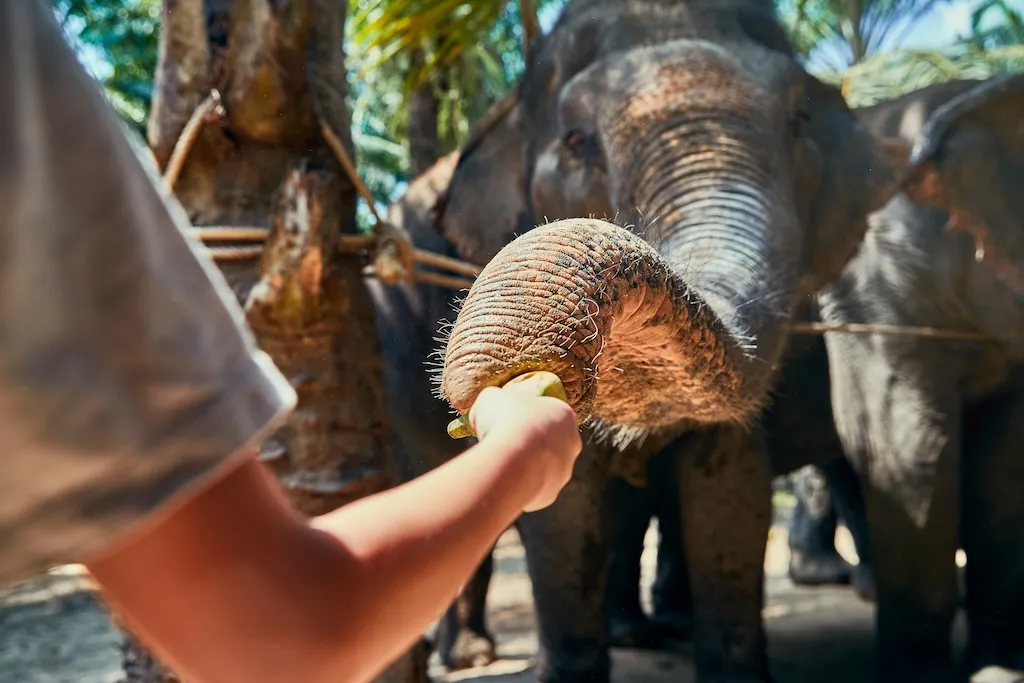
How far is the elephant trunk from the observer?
1.18 metres

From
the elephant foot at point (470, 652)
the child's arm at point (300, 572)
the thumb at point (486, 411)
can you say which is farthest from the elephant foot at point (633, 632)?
the child's arm at point (300, 572)

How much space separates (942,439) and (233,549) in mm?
2869

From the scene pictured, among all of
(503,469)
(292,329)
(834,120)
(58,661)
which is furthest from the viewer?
(58,661)

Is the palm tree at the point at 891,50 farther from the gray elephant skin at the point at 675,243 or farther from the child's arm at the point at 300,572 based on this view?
the child's arm at the point at 300,572

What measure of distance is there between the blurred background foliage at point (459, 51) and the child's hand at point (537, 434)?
0.69 metres

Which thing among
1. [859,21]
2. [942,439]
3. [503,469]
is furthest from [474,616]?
[859,21]

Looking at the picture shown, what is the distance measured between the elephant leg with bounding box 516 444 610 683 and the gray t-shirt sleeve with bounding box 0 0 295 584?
2.26 m

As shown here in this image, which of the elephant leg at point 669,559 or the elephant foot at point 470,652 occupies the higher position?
the elephant leg at point 669,559

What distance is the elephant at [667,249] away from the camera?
1.27 meters

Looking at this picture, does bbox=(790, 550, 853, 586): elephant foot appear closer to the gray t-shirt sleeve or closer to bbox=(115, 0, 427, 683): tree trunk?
bbox=(115, 0, 427, 683): tree trunk

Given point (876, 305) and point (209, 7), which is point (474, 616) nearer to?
point (876, 305)

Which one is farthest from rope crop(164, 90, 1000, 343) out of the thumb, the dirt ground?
the thumb

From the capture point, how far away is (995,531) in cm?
346

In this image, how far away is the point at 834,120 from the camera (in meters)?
2.92
